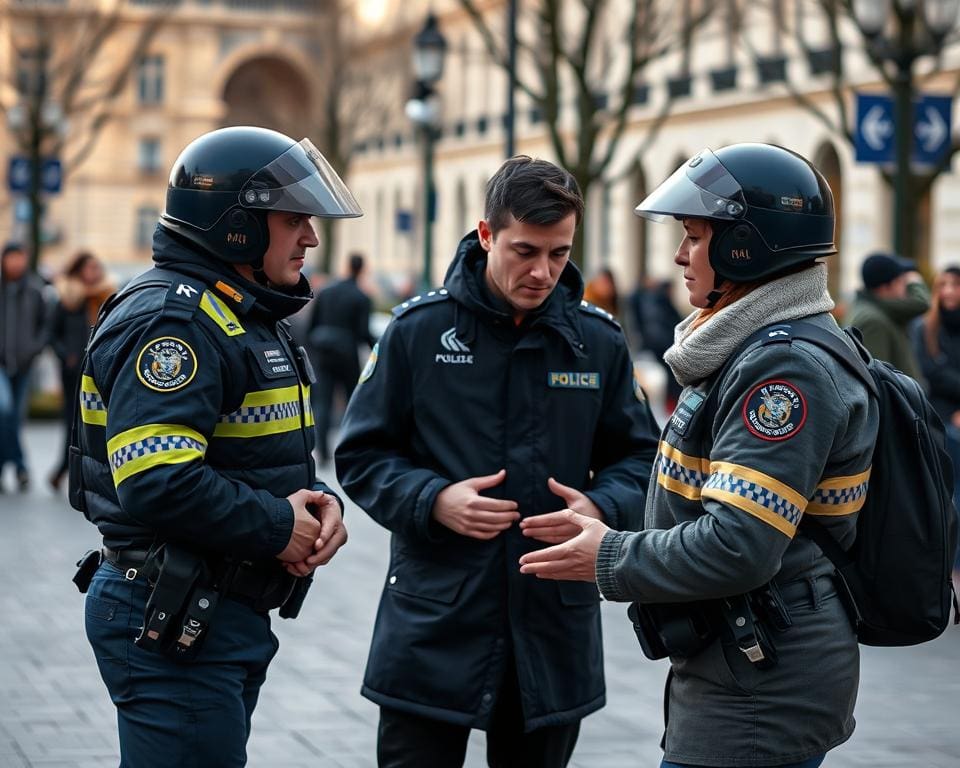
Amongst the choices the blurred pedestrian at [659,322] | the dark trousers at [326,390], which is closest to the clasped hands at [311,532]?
the dark trousers at [326,390]

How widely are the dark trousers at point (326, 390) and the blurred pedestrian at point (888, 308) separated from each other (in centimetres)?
711

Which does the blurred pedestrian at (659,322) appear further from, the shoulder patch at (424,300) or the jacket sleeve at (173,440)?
the jacket sleeve at (173,440)

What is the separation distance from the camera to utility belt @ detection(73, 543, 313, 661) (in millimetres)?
3600

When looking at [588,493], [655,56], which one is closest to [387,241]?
[655,56]

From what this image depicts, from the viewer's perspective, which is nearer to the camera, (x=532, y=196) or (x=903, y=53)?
(x=532, y=196)

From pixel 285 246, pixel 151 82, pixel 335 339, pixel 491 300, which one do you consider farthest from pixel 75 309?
pixel 151 82

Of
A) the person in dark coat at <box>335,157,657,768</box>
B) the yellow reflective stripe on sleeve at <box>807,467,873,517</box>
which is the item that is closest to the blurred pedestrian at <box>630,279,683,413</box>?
the person in dark coat at <box>335,157,657,768</box>

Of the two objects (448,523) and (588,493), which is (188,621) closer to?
(448,523)

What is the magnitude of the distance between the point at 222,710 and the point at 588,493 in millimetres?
1094

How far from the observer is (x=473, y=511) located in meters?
4.11

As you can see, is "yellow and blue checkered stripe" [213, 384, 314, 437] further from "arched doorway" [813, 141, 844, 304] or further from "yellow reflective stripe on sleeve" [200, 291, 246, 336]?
"arched doorway" [813, 141, 844, 304]

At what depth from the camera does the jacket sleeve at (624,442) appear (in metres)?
4.35

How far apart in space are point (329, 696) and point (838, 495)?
399 centimetres

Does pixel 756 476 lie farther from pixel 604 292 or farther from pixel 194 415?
pixel 604 292
